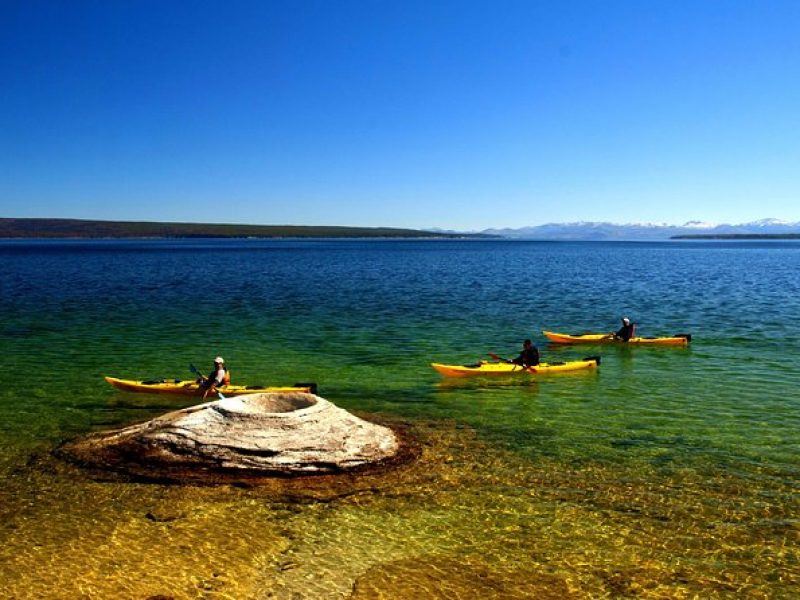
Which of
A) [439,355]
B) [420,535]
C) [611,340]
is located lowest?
[420,535]

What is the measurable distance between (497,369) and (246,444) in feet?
47.7

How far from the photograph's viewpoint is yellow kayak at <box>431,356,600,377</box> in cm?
2783

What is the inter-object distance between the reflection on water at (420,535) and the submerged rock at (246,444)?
71cm

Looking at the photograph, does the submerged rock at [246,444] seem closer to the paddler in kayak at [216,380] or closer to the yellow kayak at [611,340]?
the paddler in kayak at [216,380]

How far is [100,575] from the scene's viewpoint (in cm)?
1164

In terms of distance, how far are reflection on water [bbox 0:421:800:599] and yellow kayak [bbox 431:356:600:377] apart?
10.7 meters

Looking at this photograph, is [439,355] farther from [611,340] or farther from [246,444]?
[246,444]

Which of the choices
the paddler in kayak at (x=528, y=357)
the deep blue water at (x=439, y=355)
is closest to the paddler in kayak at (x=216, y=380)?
the deep blue water at (x=439, y=355)

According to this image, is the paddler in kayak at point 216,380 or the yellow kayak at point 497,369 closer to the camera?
the paddler in kayak at point 216,380

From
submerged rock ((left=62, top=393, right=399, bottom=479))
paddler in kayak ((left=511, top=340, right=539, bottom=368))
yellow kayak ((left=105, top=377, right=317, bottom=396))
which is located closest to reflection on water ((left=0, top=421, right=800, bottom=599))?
submerged rock ((left=62, top=393, right=399, bottom=479))

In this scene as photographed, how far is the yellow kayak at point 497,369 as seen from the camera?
27.8m

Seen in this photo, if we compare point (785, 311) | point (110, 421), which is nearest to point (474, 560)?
point (110, 421)

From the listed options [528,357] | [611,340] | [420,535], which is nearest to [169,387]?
[420,535]

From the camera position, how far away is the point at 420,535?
13.2m
